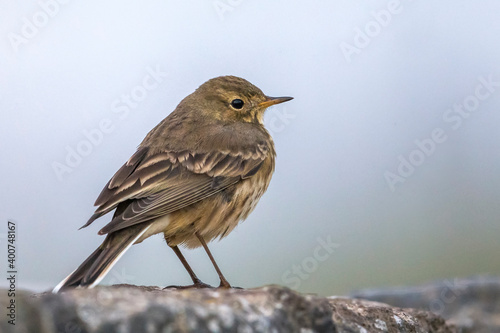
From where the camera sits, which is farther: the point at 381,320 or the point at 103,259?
the point at 103,259

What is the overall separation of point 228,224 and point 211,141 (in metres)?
0.81

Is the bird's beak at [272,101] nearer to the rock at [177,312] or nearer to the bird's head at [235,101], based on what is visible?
the bird's head at [235,101]

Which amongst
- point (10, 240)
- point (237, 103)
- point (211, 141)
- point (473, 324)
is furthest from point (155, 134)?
point (473, 324)

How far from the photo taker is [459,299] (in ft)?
19.3

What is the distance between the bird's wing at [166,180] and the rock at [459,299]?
5.18 feet

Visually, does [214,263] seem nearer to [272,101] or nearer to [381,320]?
[272,101]

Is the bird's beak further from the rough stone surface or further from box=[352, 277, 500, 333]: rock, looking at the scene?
the rough stone surface

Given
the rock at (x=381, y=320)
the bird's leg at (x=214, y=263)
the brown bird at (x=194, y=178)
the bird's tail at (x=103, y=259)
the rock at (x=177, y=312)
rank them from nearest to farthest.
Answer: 1. the rock at (x=177, y=312)
2. the rock at (x=381, y=320)
3. the bird's tail at (x=103, y=259)
4. the brown bird at (x=194, y=178)
5. the bird's leg at (x=214, y=263)

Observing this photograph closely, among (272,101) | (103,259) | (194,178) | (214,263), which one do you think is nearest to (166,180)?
(194,178)

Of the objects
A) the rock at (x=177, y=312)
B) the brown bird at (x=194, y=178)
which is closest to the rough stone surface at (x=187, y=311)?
the rock at (x=177, y=312)

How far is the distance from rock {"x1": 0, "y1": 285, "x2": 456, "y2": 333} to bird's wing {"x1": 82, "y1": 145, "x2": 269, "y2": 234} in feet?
6.41

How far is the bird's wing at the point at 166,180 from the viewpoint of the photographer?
535 cm

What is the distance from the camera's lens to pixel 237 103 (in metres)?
7.04

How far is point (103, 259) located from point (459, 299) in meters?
3.03
